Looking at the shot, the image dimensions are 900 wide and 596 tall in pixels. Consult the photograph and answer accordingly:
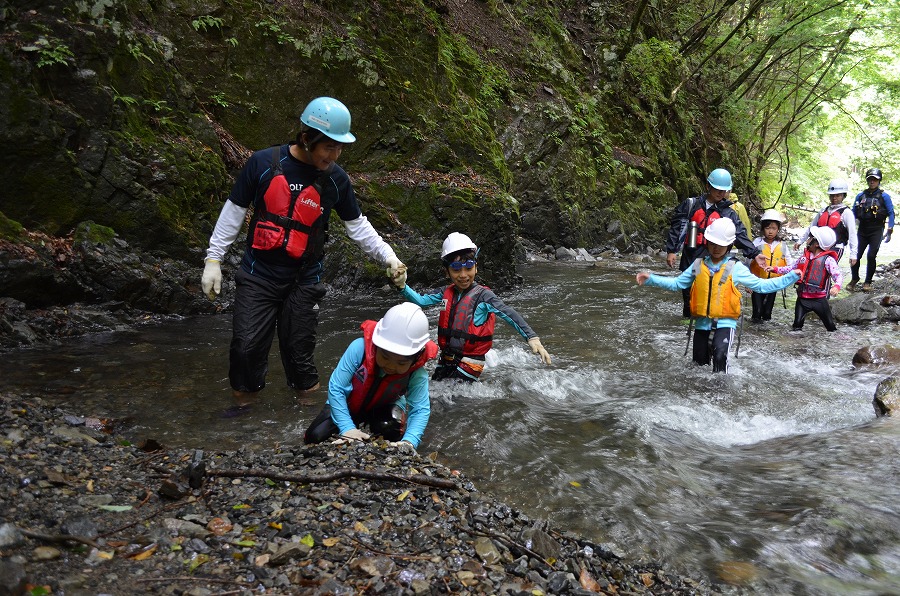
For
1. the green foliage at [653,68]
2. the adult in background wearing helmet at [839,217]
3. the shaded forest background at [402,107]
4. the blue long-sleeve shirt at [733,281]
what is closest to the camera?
the blue long-sleeve shirt at [733,281]

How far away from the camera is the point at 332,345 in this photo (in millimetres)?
7582

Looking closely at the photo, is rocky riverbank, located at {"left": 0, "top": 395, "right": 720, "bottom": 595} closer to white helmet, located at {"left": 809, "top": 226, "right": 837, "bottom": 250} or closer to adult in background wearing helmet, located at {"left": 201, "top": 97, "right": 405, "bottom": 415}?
adult in background wearing helmet, located at {"left": 201, "top": 97, "right": 405, "bottom": 415}

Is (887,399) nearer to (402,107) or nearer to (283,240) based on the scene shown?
(283,240)

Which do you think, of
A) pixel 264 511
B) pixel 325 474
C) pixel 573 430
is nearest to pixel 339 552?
pixel 264 511

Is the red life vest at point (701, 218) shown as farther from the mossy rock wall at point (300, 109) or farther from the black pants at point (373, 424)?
the black pants at point (373, 424)

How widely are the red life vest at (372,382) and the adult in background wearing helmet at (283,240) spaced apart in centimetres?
98

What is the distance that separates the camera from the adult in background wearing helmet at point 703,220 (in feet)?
26.9

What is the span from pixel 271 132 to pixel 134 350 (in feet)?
17.7

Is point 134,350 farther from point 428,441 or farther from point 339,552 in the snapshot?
point 339,552

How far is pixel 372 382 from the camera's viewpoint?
4230 millimetres

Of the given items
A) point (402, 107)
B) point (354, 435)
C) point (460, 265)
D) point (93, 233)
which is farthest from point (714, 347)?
point (402, 107)

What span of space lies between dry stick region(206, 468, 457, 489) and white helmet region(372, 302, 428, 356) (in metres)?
0.82

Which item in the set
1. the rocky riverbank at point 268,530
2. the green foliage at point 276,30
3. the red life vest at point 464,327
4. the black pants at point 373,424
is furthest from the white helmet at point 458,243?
the green foliage at point 276,30

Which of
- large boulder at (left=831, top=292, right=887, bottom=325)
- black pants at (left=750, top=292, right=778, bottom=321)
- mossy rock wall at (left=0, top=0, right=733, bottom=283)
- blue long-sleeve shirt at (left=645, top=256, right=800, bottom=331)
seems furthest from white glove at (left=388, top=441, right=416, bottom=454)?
large boulder at (left=831, top=292, right=887, bottom=325)
